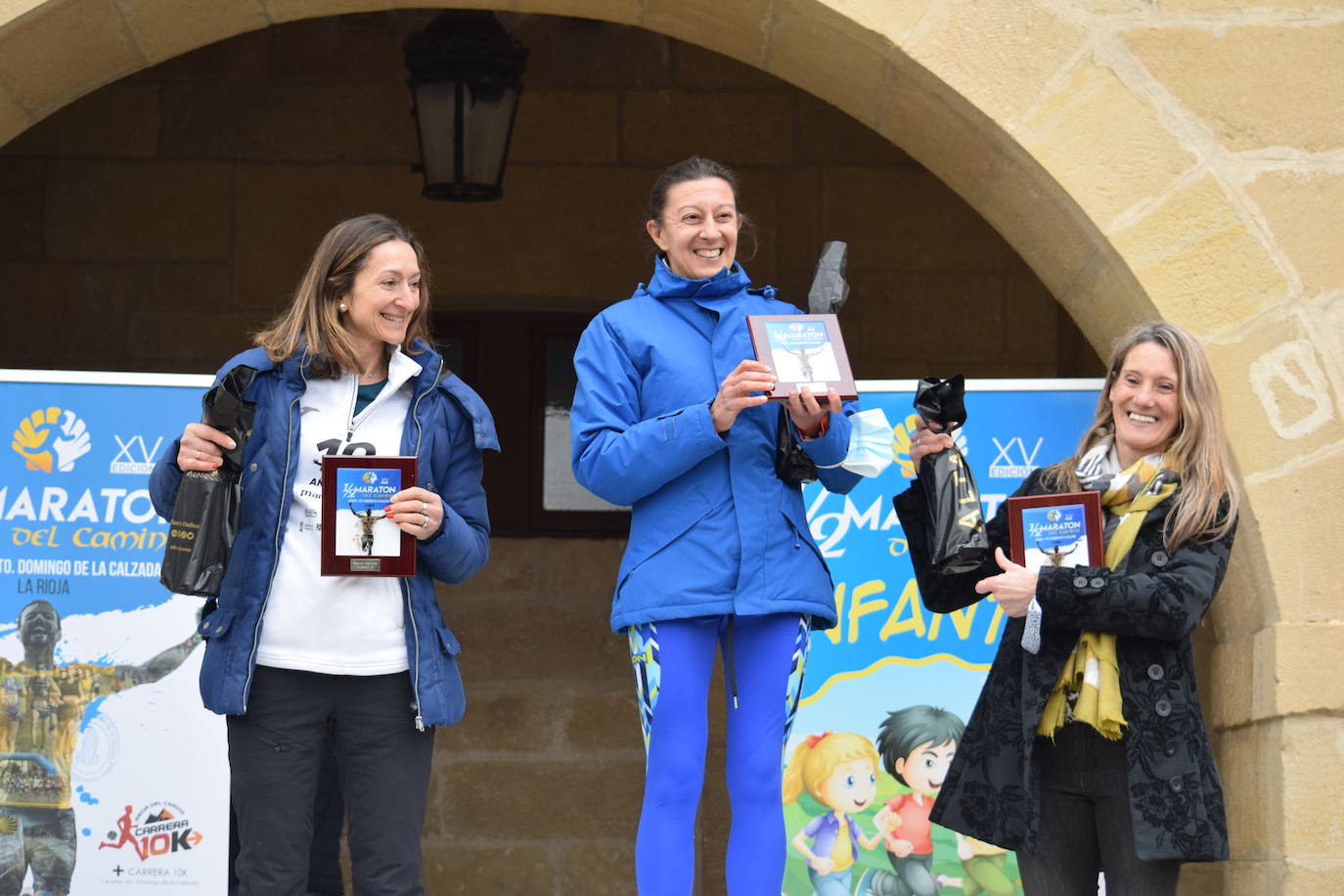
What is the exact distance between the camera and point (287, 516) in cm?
341

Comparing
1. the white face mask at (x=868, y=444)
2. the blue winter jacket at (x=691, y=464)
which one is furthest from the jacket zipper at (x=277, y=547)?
the white face mask at (x=868, y=444)

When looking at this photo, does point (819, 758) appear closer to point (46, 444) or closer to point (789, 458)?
point (789, 458)

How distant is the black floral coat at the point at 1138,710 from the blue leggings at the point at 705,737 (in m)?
0.33

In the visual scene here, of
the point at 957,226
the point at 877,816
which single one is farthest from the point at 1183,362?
the point at 957,226

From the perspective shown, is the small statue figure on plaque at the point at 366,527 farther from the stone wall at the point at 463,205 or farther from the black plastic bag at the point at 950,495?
the stone wall at the point at 463,205

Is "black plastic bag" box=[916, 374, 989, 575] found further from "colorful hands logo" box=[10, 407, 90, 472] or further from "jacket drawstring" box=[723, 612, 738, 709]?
"colorful hands logo" box=[10, 407, 90, 472]

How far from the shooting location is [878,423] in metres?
3.61

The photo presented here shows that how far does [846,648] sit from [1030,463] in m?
0.64

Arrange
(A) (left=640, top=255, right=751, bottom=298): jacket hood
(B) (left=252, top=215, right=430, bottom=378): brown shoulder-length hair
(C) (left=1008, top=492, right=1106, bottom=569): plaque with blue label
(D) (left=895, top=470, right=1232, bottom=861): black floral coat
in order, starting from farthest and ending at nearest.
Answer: (A) (left=640, top=255, right=751, bottom=298): jacket hood, (B) (left=252, top=215, right=430, bottom=378): brown shoulder-length hair, (C) (left=1008, top=492, right=1106, bottom=569): plaque with blue label, (D) (left=895, top=470, right=1232, bottom=861): black floral coat

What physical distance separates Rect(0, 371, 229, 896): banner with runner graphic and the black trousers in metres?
0.86

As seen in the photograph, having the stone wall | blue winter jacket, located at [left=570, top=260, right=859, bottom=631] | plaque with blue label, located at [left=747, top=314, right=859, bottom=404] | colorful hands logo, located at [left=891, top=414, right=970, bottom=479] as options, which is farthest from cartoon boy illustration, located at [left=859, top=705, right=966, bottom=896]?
the stone wall

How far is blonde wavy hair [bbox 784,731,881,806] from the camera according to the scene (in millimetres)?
4203

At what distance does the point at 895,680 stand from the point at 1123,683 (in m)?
1.07

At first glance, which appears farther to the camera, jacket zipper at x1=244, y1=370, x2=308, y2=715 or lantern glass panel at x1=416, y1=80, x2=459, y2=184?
lantern glass panel at x1=416, y1=80, x2=459, y2=184
